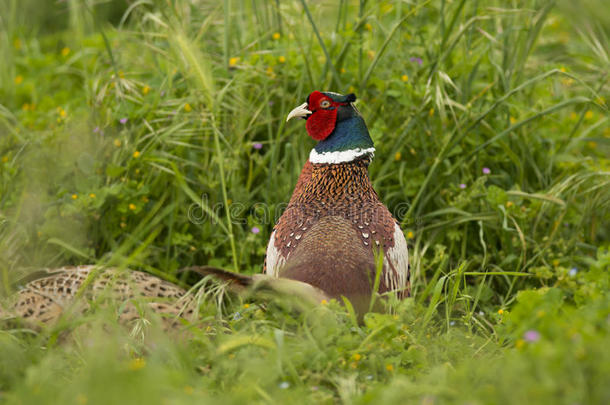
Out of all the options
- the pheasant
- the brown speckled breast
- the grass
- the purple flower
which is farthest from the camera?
the grass

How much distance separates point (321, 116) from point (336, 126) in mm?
87

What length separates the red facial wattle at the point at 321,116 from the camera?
11.0 ft

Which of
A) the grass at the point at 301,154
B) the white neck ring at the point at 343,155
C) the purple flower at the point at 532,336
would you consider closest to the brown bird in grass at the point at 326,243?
the white neck ring at the point at 343,155

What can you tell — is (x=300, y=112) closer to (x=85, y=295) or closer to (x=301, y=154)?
(x=301, y=154)

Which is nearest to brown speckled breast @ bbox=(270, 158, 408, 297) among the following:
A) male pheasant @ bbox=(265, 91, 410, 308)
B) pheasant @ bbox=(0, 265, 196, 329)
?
male pheasant @ bbox=(265, 91, 410, 308)

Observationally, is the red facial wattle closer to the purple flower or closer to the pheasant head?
the pheasant head

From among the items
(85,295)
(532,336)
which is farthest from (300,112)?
(532,336)

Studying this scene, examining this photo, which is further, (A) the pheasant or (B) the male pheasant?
(A) the pheasant

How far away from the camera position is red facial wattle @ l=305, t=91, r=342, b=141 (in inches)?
132

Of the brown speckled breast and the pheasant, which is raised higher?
the brown speckled breast

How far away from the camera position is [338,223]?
316 cm

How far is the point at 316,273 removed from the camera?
2.92m

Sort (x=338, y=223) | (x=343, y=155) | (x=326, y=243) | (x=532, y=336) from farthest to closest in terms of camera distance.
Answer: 1. (x=343, y=155)
2. (x=338, y=223)
3. (x=326, y=243)
4. (x=532, y=336)

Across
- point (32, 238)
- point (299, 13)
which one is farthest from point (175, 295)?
point (299, 13)
